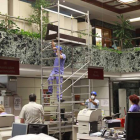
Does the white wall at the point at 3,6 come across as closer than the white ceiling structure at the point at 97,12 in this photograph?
Yes

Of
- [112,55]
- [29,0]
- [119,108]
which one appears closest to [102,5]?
[112,55]

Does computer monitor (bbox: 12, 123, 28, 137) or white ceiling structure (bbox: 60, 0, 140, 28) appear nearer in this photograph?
computer monitor (bbox: 12, 123, 28, 137)

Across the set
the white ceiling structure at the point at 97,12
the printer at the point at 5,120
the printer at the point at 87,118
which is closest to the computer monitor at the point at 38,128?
the printer at the point at 5,120

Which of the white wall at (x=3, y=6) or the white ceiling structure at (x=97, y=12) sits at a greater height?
the white ceiling structure at (x=97, y=12)

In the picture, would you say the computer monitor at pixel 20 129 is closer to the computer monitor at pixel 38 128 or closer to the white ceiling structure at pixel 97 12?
the computer monitor at pixel 38 128

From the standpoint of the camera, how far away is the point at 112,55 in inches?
433

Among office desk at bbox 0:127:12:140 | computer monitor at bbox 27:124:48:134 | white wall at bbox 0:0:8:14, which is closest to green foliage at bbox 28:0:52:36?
white wall at bbox 0:0:8:14

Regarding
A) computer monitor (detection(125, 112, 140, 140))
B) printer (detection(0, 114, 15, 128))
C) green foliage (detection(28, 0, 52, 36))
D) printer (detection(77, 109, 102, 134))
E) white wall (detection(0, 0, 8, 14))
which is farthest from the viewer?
green foliage (detection(28, 0, 52, 36))

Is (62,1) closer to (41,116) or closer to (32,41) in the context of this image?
(32,41)

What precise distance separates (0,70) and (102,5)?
7296 millimetres

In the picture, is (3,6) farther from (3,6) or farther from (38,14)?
(38,14)

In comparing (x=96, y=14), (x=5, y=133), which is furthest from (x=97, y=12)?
(x=5, y=133)

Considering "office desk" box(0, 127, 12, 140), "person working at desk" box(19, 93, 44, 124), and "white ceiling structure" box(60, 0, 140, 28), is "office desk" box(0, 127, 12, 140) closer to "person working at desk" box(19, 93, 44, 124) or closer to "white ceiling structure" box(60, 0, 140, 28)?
"person working at desk" box(19, 93, 44, 124)

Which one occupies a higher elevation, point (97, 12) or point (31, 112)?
point (97, 12)
